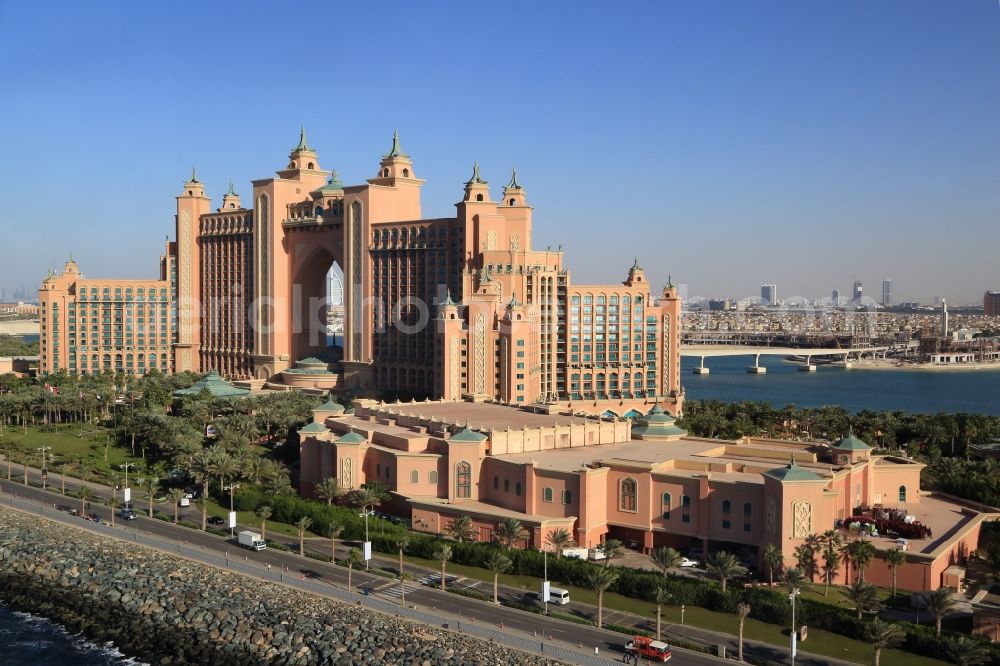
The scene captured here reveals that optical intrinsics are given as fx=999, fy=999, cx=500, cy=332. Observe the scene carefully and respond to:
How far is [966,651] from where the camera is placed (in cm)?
2908

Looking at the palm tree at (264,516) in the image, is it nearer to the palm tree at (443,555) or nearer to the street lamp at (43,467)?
the palm tree at (443,555)

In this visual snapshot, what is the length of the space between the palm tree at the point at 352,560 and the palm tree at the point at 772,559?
50.5 ft

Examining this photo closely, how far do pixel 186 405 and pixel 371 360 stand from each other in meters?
16.4

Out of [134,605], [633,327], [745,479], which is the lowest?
[134,605]

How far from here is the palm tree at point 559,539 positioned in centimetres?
3866

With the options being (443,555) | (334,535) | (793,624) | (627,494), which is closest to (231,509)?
(334,535)

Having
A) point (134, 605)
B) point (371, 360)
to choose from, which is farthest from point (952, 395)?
point (134, 605)

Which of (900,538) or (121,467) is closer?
(900,538)

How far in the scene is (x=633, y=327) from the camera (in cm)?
8131

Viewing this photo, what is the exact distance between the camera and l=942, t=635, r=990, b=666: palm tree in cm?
2906

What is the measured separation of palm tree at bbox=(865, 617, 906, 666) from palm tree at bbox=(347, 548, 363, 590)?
18014mm

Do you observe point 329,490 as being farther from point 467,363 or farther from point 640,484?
point 467,363

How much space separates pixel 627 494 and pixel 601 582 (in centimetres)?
890

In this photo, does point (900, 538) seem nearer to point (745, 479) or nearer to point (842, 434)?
point (745, 479)
